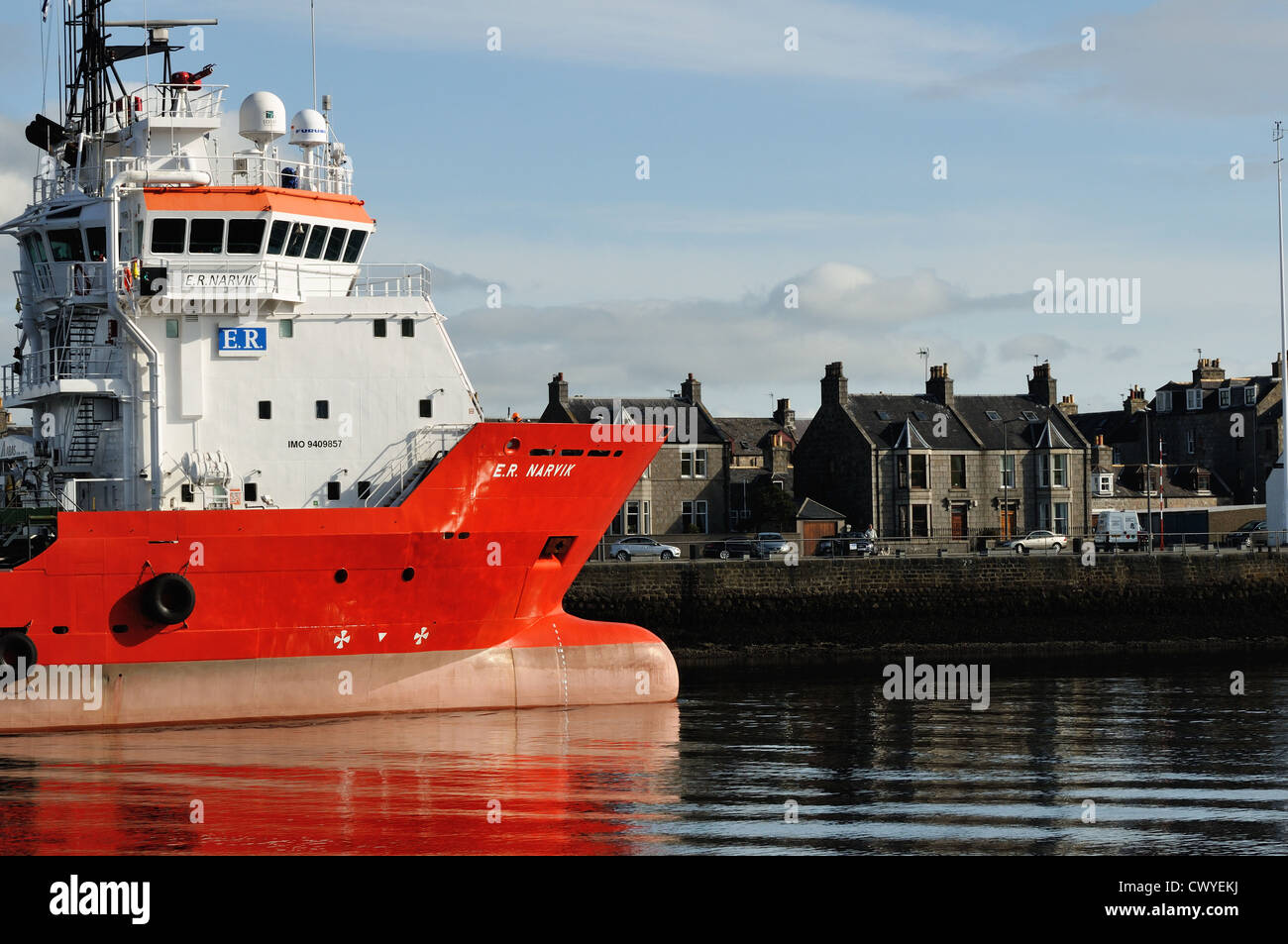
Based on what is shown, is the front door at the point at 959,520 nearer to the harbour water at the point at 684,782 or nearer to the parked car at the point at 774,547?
the parked car at the point at 774,547

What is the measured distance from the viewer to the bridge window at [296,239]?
24234 millimetres

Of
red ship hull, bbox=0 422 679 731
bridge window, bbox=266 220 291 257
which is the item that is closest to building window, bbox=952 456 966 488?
red ship hull, bbox=0 422 679 731

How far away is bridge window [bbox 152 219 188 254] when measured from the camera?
23.5 m

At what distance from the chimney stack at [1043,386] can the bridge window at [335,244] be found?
145ft

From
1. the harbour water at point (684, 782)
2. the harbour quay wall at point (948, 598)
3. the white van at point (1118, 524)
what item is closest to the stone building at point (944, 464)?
the white van at point (1118, 524)

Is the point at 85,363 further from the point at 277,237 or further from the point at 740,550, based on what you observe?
the point at 740,550

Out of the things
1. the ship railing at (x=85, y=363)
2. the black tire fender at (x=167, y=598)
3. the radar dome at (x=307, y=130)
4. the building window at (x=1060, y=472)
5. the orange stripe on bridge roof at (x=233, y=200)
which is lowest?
the black tire fender at (x=167, y=598)

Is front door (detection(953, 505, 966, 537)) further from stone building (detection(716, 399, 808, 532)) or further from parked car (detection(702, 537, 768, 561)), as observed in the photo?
parked car (detection(702, 537, 768, 561))

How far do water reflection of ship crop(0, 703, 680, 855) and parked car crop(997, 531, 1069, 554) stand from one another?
2983cm

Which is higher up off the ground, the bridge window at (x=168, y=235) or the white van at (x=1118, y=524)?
the bridge window at (x=168, y=235)

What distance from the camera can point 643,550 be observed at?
157ft
